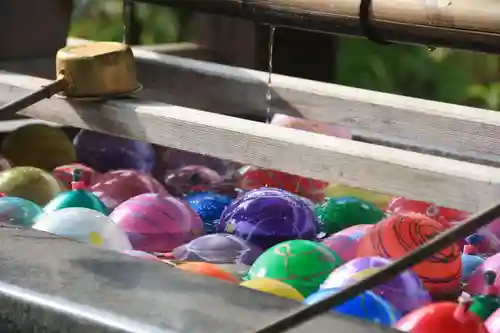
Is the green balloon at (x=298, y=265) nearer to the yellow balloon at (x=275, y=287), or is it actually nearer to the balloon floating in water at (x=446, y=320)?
the yellow balloon at (x=275, y=287)

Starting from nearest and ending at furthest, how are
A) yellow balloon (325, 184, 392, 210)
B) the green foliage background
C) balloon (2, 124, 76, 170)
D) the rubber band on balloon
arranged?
the rubber band on balloon, yellow balloon (325, 184, 392, 210), balloon (2, 124, 76, 170), the green foliage background

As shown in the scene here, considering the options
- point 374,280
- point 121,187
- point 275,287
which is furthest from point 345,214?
point 374,280

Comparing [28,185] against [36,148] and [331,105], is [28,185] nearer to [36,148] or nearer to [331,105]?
[36,148]

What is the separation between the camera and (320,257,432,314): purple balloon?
7.32ft

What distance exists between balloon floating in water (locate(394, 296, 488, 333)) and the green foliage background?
430 cm

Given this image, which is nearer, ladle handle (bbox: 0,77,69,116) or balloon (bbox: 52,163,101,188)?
ladle handle (bbox: 0,77,69,116)

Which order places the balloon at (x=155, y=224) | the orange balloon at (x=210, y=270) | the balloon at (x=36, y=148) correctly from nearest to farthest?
1. the orange balloon at (x=210, y=270)
2. the balloon at (x=155, y=224)
3. the balloon at (x=36, y=148)

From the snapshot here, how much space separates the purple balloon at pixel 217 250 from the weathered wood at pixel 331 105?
2.01 ft

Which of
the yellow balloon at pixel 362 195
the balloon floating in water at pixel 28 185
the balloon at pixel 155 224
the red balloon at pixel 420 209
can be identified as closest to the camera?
the balloon at pixel 155 224

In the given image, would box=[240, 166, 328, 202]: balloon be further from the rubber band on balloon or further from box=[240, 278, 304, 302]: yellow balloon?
box=[240, 278, 304, 302]: yellow balloon

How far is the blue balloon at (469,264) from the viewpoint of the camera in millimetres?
2609

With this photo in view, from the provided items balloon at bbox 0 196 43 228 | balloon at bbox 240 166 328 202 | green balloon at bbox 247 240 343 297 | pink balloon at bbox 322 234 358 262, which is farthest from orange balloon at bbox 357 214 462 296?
balloon at bbox 0 196 43 228

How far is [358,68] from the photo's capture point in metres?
6.45

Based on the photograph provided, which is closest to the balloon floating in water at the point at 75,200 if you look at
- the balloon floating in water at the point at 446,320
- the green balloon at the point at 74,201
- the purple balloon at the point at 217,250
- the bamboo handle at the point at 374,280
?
the green balloon at the point at 74,201
